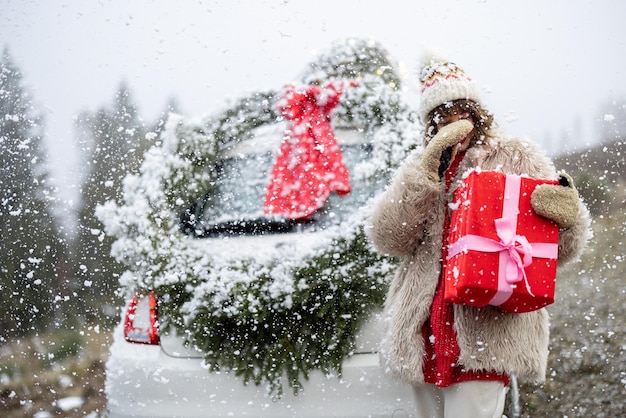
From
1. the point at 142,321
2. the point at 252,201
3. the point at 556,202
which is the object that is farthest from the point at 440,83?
the point at 142,321

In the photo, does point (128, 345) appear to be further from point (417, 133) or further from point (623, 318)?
point (623, 318)

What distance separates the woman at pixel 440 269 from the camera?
88.0 inches

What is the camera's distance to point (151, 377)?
2832mm

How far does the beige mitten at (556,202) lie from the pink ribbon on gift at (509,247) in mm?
62

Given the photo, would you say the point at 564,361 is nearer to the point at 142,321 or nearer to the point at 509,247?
the point at 509,247

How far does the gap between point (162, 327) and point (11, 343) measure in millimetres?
5279

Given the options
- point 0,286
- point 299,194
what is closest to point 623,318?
point 299,194

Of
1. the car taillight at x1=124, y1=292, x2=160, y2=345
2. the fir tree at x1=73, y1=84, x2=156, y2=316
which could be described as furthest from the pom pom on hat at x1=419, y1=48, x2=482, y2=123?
the fir tree at x1=73, y1=84, x2=156, y2=316

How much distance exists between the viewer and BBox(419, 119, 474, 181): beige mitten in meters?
2.27

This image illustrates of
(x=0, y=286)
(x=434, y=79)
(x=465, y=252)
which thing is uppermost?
(x=434, y=79)

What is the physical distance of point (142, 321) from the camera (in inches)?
117

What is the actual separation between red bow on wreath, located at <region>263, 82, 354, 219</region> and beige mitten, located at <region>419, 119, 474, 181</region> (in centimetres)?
82

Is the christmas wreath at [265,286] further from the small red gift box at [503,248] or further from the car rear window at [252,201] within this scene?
the small red gift box at [503,248]

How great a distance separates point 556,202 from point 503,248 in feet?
0.71
